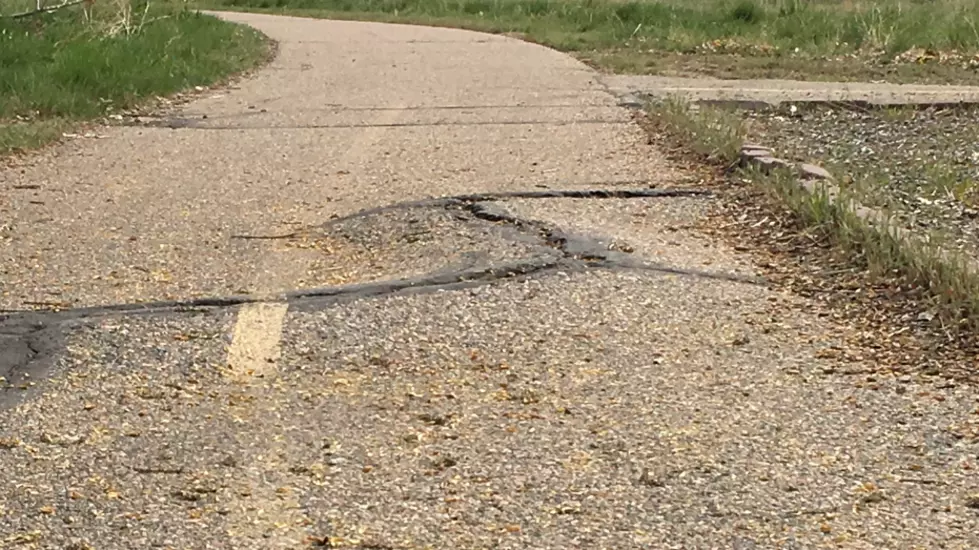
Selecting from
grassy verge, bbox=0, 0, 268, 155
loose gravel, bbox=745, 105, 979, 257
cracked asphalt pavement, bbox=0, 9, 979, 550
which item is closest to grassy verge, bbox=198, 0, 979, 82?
loose gravel, bbox=745, 105, 979, 257

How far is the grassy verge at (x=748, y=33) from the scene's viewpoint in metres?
14.6

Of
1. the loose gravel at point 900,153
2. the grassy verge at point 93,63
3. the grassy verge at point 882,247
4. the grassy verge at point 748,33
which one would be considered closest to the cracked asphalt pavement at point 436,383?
the grassy verge at point 882,247

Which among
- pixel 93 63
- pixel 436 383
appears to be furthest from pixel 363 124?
pixel 436 383

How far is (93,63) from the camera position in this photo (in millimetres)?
11289

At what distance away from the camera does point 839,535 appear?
10.6 ft

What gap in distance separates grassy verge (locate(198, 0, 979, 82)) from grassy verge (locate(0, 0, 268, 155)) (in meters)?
4.03

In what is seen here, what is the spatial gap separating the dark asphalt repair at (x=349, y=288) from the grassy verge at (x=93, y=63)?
12.1 ft

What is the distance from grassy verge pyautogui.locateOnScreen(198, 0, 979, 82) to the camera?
575 inches

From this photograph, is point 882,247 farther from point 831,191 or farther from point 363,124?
point 363,124

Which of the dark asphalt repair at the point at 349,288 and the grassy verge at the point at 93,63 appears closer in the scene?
the dark asphalt repair at the point at 349,288

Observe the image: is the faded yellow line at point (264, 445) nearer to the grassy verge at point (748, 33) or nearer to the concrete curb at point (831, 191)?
the concrete curb at point (831, 191)

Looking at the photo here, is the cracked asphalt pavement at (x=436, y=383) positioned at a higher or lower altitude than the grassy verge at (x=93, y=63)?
higher

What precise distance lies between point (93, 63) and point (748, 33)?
369 inches

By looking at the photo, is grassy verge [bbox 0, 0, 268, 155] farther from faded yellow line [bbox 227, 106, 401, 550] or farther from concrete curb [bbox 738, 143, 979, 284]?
concrete curb [bbox 738, 143, 979, 284]
